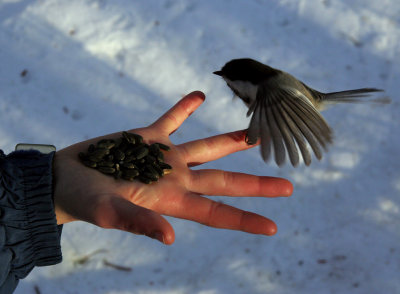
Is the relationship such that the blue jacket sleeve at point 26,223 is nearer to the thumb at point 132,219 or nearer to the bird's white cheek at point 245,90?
the thumb at point 132,219

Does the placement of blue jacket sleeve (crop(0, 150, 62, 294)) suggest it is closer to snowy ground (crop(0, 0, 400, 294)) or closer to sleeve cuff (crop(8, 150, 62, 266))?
sleeve cuff (crop(8, 150, 62, 266))

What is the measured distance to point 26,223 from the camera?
1.71 meters

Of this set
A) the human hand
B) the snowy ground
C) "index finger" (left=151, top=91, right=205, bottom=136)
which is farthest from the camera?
the snowy ground

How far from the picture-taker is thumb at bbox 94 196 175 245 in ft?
4.37

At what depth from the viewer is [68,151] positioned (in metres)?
1.95

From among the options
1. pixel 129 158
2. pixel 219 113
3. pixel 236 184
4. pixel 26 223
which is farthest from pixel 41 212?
pixel 219 113

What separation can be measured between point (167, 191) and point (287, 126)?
2.07 feet

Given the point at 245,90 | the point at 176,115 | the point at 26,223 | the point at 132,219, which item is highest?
the point at 245,90

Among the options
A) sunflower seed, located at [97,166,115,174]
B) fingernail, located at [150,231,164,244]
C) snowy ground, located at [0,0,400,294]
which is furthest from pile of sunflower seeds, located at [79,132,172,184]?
snowy ground, located at [0,0,400,294]

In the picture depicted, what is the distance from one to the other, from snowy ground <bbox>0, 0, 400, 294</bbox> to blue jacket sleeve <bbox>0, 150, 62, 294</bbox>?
2.66ft

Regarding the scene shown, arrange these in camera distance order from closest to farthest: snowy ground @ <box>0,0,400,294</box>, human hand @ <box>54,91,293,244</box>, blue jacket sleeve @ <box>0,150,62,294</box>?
human hand @ <box>54,91,293,244</box> → blue jacket sleeve @ <box>0,150,62,294</box> → snowy ground @ <box>0,0,400,294</box>

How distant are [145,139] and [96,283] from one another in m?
1.04

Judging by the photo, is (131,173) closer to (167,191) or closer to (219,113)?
(167,191)

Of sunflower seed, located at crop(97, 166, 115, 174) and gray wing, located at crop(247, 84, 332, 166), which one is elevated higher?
gray wing, located at crop(247, 84, 332, 166)
